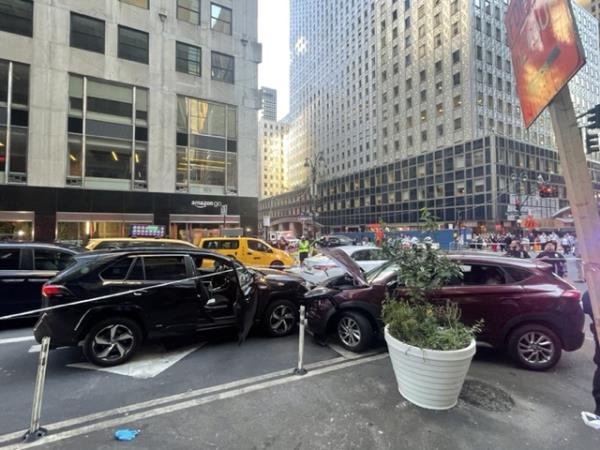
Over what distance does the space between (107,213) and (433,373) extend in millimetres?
21052

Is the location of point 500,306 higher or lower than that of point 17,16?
lower

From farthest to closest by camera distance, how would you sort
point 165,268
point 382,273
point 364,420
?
point 382,273 < point 165,268 < point 364,420

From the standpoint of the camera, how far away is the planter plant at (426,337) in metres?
3.30

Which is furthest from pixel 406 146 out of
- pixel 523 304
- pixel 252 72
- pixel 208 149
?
pixel 523 304

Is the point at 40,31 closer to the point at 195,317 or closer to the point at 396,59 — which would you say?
the point at 195,317

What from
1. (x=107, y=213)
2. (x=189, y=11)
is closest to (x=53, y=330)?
(x=107, y=213)

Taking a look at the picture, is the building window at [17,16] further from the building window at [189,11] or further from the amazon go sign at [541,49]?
the amazon go sign at [541,49]

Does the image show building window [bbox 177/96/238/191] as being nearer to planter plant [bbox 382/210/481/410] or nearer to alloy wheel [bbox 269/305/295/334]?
alloy wheel [bbox 269/305/295/334]

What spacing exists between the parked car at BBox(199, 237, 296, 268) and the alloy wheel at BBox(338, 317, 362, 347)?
921 cm

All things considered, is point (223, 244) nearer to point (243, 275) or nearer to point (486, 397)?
point (243, 275)

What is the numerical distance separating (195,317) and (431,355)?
3579 millimetres

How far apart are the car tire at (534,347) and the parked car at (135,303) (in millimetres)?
3908

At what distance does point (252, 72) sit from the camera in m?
24.5

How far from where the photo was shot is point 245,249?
46.9 feet
